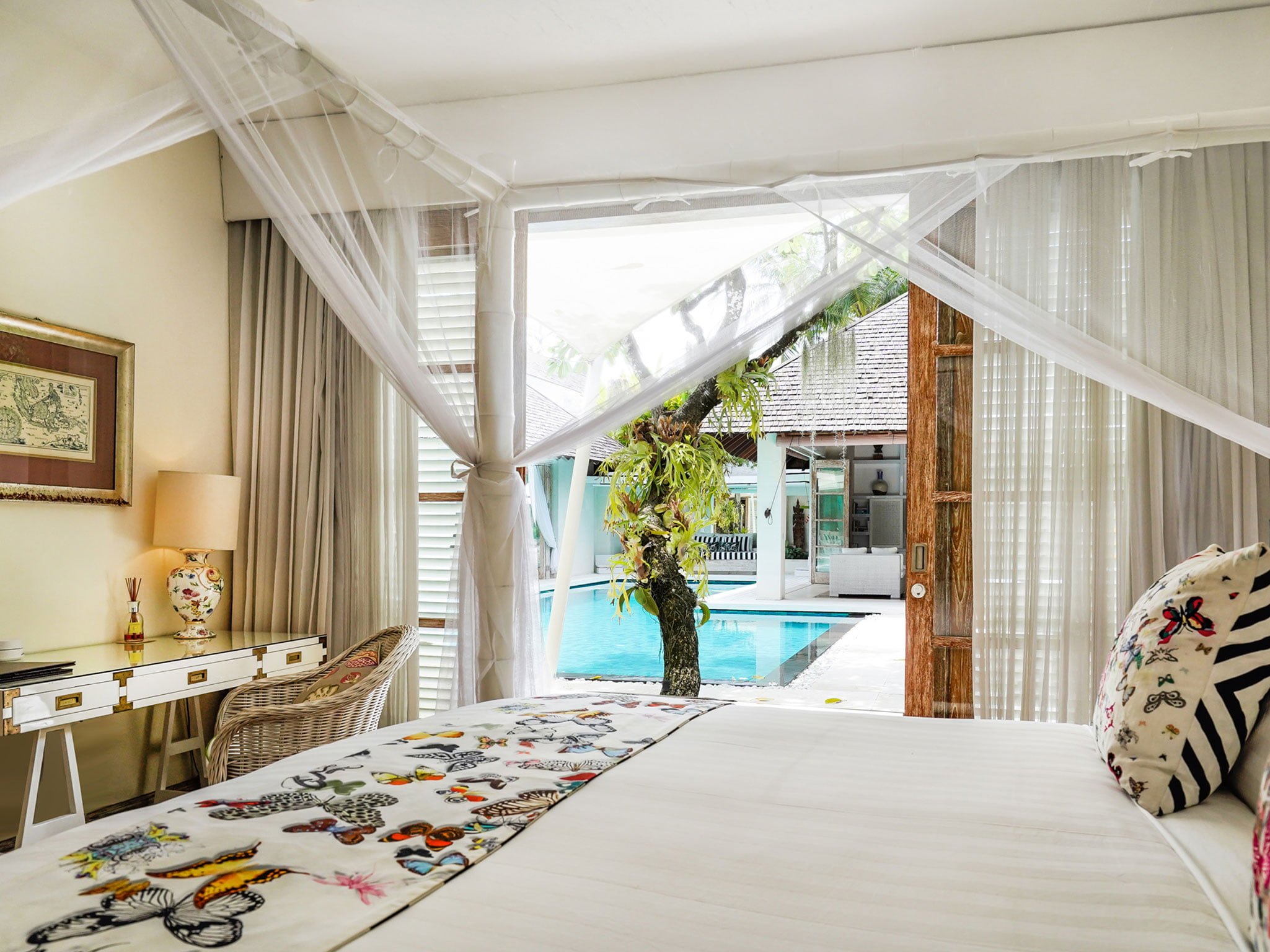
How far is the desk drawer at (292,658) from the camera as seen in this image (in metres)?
3.80

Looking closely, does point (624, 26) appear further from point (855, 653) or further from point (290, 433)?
point (855, 653)

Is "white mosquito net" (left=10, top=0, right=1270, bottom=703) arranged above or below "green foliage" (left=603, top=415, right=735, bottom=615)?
above

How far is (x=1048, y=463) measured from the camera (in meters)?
3.45

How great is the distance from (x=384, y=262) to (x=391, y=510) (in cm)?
136

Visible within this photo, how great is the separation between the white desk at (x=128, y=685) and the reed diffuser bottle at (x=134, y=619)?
0.04 meters

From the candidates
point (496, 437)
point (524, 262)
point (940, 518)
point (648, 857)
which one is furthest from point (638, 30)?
point (648, 857)

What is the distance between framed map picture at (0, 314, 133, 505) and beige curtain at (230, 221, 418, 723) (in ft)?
2.03

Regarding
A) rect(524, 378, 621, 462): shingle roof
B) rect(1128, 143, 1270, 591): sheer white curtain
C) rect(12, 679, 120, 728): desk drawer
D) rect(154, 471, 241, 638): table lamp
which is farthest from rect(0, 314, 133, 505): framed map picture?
rect(1128, 143, 1270, 591): sheer white curtain

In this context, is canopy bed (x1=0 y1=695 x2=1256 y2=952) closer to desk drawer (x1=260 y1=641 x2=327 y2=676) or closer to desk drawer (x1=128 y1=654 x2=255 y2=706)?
desk drawer (x1=128 y1=654 x2=255 y2=706)

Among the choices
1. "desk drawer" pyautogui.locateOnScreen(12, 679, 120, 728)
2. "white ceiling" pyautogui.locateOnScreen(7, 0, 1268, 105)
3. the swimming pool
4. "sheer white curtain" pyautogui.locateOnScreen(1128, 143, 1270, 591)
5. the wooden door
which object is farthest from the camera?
the swimming pool

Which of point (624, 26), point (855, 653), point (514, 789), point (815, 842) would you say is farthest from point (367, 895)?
point (855, 653)

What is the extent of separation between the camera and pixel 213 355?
4375 millimetres

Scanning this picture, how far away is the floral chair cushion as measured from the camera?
10.6 feet

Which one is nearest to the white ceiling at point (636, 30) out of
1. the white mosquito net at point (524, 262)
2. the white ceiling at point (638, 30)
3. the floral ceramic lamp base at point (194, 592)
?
the white ceiling at point (638, 30)
